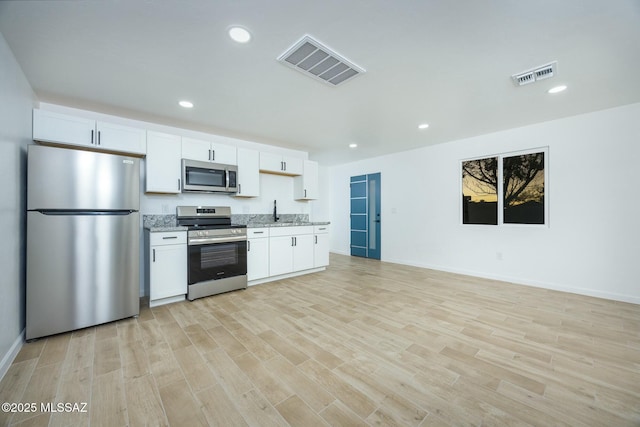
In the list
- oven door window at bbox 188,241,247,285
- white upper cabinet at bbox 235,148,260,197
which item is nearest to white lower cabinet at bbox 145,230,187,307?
oven door window at bbox 188,241,247,285

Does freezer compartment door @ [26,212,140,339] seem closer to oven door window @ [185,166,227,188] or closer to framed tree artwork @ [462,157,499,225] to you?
oven door window @ [185,166,227,188]

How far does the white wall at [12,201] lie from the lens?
1.86 meters

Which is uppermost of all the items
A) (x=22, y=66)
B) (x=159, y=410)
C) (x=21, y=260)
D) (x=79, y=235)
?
(x=22, y=66)

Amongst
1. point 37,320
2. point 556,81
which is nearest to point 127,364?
point 37,320

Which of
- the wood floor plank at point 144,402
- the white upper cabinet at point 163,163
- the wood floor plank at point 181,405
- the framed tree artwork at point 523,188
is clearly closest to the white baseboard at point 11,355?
the wood floor plank at point 144,402

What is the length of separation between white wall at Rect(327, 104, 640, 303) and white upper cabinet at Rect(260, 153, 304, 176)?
258 centimetres

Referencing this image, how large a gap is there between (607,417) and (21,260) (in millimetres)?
4448

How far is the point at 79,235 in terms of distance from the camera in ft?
7.88

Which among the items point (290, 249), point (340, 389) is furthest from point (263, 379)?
point (290, 249)

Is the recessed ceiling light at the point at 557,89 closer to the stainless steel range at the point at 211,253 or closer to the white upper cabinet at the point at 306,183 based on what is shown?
the white upper cabinet at the point at 306,183

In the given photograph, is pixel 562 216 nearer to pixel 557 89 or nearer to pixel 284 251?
pixel 557 89

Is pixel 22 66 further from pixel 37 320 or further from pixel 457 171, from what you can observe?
pixel 457 171

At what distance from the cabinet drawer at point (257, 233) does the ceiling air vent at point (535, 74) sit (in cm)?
361

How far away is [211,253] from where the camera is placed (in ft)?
11.1
